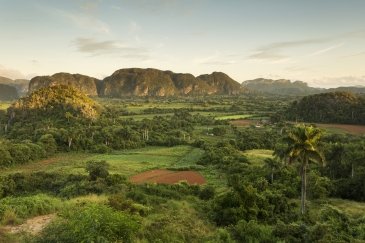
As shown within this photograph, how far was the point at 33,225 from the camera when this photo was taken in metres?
22.1

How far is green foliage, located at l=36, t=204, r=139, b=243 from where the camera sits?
54.4 feet

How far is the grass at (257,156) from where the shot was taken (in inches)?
2491

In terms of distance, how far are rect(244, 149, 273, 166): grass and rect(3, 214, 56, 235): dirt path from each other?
41.8 meters

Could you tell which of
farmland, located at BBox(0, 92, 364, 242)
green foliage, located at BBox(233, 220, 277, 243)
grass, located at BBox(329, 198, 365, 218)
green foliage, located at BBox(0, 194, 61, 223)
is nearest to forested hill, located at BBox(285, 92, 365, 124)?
farmland, located at BBox(0, 92, 364, 242)

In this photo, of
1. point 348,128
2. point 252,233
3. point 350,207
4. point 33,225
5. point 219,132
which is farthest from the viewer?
point 348,128

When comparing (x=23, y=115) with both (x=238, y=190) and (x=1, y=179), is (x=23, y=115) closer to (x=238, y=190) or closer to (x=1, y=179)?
(x=1, y=179)

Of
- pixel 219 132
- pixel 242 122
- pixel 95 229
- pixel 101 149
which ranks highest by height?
pixel 95 229

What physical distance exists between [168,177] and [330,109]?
9274 centimetres

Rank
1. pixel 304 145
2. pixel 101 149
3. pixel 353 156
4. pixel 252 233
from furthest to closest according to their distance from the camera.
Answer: pixel 101 149 < pixel 353 156 < pixel 304 145 < pixel 252 233

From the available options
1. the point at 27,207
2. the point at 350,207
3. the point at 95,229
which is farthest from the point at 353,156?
the point at 95,229

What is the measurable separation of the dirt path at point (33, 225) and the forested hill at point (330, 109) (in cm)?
11347

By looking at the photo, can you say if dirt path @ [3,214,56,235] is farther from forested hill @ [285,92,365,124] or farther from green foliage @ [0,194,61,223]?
forested hill @ [285,92,365,124]

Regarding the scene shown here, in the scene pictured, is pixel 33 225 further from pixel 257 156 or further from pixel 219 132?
pixel 219 132

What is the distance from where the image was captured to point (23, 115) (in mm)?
113062
